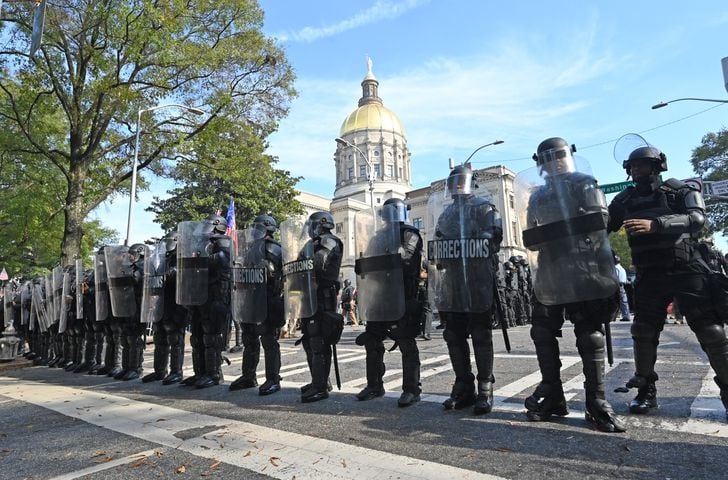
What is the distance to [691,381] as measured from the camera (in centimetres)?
→ 474

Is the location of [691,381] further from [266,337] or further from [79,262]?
[79,262]

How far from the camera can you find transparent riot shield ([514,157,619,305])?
Result: 3328mm

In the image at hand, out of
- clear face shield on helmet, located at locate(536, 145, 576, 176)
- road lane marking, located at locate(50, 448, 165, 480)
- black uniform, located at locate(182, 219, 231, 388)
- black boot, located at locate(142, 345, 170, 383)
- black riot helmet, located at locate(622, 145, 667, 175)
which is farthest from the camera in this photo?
black boot, located at locate(142, 345, 170, 383)

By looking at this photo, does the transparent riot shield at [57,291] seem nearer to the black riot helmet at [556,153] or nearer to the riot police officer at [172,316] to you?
the riot police officer at [172,316]

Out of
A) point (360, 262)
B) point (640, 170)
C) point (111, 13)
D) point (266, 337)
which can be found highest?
point (111, 13)

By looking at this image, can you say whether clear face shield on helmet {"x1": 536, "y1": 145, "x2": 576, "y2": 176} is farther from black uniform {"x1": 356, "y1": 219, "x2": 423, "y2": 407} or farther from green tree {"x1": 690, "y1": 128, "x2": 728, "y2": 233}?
green tree {"x1": 690, "y1": 128, "x2": 728, "y2": 233}

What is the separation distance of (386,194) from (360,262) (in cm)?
7244

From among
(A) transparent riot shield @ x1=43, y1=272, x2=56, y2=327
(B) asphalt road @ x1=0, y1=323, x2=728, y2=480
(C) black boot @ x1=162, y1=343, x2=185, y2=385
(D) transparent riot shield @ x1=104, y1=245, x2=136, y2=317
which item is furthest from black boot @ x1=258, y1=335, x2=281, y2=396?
(A) transparent riot shield @ x1=43, y1=272, x2=56, y2=327

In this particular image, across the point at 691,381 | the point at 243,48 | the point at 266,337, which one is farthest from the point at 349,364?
the point at 243,48

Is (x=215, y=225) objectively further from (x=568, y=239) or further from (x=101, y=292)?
(x=568, y=239)

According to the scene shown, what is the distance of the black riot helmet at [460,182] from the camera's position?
424cm

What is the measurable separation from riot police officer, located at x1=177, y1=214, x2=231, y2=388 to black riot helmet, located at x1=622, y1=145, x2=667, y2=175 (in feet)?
15.4

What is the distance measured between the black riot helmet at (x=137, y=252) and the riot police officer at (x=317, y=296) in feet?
12.0

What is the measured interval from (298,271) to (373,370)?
1.29 meters
